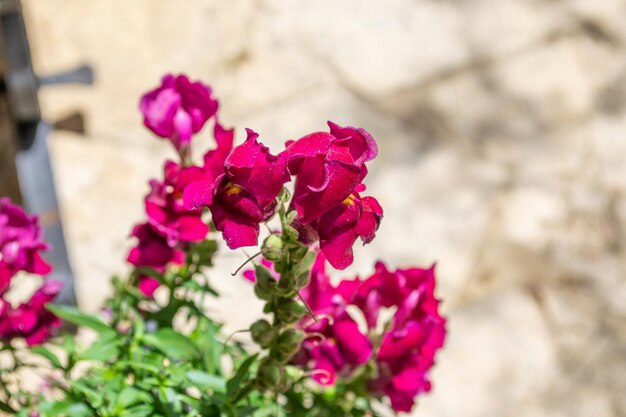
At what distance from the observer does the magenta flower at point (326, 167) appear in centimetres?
Result: 65

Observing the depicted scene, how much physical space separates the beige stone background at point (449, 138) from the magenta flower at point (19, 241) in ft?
2.79

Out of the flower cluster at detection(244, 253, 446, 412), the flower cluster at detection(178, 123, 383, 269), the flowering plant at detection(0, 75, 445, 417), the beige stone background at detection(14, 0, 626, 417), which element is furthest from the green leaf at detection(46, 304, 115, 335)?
the beige stone background at detection(14, 0, 626, 417)

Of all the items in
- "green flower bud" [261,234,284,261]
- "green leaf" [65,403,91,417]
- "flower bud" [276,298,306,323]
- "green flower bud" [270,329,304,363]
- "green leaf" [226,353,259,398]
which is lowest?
"green leaf" [65,403,91,417]

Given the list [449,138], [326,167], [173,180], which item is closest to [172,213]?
[173,180]

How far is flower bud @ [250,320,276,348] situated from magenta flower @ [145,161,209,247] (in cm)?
12

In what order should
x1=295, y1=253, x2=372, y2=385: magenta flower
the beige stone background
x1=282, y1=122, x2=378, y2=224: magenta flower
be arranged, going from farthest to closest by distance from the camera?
the beige stone background < x1=295, y1=253, x2=372, y2=385: magenta flower < x1=282, y1=122, x2=378, y2=224: magenta flower

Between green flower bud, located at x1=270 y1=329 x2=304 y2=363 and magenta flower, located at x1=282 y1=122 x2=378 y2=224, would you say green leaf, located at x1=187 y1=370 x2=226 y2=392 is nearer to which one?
green flower bud, located at x1=270 y1=329 x2=304 y2=363

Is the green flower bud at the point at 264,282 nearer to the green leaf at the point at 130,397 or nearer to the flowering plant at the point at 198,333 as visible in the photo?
the flowering plant at the point at 198,333

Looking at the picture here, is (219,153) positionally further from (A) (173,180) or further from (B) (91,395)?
(B) (91,395)

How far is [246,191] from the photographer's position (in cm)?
65

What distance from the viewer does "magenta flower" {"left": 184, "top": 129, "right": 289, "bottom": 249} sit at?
65cm

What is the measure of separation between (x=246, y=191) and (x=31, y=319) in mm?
346

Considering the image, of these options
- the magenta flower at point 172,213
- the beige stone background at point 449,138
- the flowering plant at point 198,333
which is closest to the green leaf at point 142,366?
the flowering plant at point 198,333

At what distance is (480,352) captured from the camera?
1811 millimetres
